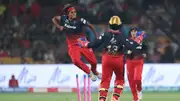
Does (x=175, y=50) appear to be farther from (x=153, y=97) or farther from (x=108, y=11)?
(x=153, y=97)

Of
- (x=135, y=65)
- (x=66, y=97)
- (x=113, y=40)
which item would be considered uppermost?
(x=113, y=40)

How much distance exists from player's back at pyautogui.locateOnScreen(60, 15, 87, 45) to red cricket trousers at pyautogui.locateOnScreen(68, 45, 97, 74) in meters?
0.19

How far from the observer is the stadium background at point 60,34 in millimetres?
29172

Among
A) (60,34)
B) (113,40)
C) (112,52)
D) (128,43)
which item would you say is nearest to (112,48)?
(112,52)

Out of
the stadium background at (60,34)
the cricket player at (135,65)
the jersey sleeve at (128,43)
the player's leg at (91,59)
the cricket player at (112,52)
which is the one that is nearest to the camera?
the cricket player at (112,52)

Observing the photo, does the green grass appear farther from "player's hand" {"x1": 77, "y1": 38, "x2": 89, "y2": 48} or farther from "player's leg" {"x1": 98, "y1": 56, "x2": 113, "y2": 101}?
"player's leg" {"x1": 98, "y1": 56, "x2": 113, "y2": 101}

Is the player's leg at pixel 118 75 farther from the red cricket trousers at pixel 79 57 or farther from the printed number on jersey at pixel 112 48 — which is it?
the red cricket trousers at pixel 79 57

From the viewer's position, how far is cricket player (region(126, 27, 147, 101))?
20.4 meters

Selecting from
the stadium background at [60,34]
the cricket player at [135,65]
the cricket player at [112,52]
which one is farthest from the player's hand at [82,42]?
the stadium background at [60,34]

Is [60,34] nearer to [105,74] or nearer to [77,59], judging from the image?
[77,59]

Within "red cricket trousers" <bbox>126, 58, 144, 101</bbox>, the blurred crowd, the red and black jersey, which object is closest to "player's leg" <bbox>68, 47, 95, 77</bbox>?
the red and black jersey

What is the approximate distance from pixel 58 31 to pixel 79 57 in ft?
39.0

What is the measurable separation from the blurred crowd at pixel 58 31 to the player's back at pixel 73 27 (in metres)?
10.1

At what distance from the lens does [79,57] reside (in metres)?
19.7
